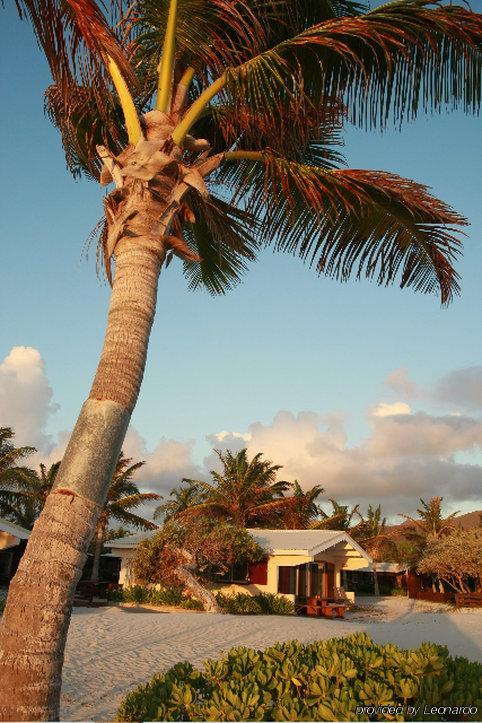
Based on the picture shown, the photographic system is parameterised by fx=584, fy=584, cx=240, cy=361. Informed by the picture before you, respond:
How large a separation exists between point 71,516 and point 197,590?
20.0 m

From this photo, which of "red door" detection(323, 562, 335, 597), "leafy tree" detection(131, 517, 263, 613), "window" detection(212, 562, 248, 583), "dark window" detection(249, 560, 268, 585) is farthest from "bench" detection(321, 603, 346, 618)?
"red door" detection(323, 562, 335, 597)

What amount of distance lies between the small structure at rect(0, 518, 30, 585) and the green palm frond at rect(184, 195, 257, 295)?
58.1 ft

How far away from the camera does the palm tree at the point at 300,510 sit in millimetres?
38938

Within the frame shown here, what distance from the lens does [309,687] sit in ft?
15.5

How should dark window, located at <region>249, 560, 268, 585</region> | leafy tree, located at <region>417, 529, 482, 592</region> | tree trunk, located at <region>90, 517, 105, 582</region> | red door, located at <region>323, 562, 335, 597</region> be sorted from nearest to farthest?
dark window, located at <region>249, 560, 268, 585</region> → red door, located at <region>323, 562, 335, 597</region> → tree trunk, located at <region>90, 517, 105, 582</region> → leafy tree, located at <region>417, 529, 482, 592</region>

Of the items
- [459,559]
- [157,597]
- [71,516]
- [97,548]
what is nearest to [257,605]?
[157,597]

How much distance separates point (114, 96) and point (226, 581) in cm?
2280

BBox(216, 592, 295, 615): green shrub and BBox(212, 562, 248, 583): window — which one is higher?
BBox(212, 562, 248, 583): window

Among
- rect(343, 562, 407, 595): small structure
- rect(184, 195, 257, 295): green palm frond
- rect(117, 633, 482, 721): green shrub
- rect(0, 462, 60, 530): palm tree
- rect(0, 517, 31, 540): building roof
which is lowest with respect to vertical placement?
rect(343, 562, 407, 595): small structure

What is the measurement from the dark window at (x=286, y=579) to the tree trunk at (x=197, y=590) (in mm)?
4670

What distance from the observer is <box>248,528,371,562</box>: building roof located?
2488 cm

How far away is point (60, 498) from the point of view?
13.0 feet

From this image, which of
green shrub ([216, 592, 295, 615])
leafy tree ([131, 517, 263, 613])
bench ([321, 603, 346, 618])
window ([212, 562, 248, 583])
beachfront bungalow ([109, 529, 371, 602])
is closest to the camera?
green shrub ([216, 592, 295, 615])

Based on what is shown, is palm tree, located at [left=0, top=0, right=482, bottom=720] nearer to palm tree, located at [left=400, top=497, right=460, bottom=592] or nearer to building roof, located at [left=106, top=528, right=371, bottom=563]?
building roof, located at [left=106, top=528, right=371, bottom=563]
